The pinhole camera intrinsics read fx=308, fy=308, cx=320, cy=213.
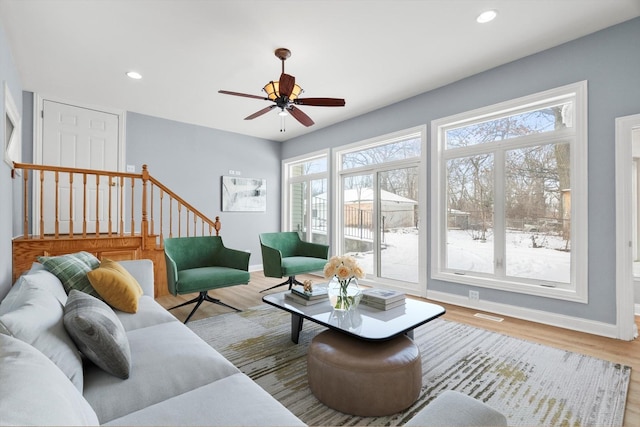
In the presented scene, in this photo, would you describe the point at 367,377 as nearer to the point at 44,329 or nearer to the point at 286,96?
the point at 44,329

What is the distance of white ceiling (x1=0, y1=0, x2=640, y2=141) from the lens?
8.13ft

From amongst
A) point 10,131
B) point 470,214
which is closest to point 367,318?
point 470,214

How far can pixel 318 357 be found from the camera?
1813 millimetres

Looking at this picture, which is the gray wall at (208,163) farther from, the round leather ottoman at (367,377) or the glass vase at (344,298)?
the round leather ottoman at (367,377)

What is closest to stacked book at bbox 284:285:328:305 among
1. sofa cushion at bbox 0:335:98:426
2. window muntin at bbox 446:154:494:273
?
sofa cushion at bbox 0:335:98:426

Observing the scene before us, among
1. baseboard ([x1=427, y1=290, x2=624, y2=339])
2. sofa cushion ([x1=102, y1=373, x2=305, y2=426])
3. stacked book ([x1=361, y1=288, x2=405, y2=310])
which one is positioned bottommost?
baseboard ([x1=427, y1=290, x2=624, y2=339])

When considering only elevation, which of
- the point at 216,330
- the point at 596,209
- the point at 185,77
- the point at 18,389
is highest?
the point at 185,77

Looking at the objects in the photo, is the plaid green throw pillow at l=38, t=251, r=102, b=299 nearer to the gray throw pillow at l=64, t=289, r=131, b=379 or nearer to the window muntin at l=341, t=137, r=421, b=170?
the gray throw pillow at l=64, t=289, r=131, b=379

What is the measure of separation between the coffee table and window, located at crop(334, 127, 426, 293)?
78.0 inches

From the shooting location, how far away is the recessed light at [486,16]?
2.52 m

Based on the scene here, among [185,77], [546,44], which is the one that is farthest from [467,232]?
[185,77]

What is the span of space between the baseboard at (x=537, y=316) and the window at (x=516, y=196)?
8.0 inches

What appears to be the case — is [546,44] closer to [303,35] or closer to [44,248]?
[303,35]

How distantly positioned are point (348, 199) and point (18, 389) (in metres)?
4.86
